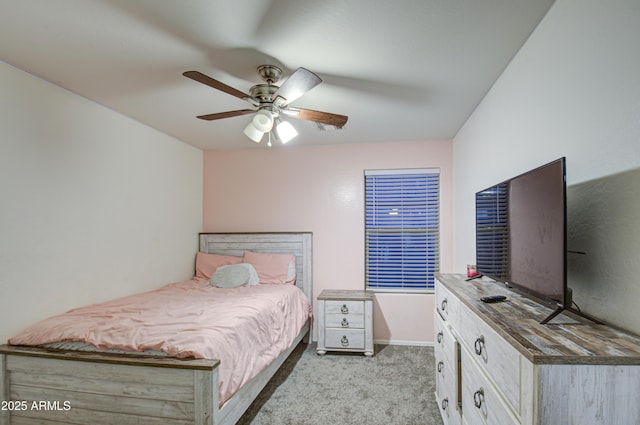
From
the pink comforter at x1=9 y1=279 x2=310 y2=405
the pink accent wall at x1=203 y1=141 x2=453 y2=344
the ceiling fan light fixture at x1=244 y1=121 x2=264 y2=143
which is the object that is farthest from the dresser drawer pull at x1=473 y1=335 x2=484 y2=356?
the pink accent wall at x1=203 y1=141 x2=453 y2=344

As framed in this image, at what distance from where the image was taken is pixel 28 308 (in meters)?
2.16

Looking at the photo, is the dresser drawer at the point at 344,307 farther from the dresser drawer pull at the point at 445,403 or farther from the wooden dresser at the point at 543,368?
the wooden dresser at the point at 543,368

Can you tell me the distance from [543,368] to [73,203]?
3055 mm

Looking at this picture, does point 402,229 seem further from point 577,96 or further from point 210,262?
point 577,96

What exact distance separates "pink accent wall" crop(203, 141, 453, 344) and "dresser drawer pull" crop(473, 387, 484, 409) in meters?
2.43

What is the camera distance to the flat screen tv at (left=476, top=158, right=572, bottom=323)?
45.5 inches

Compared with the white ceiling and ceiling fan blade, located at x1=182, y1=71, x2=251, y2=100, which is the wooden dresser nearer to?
the white ceiling

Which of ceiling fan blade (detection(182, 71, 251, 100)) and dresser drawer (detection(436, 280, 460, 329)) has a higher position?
ceiling fan blade (detection(182, 71, 251, 100))

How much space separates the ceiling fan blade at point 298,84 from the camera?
5.82 ft

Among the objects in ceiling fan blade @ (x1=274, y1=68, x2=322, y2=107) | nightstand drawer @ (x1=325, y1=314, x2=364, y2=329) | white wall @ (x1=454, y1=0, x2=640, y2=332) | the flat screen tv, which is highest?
ceiling fan blade @ (x1=274, y1=68, x2=322, y2=107)

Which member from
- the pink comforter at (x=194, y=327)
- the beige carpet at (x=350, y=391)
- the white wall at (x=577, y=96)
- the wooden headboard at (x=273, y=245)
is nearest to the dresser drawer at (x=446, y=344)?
the beige carpet at (x=350, y=391)

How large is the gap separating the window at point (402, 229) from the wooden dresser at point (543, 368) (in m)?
2.32

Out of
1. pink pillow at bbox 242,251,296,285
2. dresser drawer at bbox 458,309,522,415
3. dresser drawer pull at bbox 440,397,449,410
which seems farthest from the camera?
pink pillow at bbox 242,251,296,285

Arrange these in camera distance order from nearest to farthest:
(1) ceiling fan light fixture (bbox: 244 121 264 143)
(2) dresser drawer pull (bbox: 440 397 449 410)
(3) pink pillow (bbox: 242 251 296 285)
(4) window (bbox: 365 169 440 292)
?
(2) dresser drawer pull (bbox: 440 397 449 410) → (1) ceiling fan light fixture (bbox: 244 121 264 143) → (3) pink pillow (bbox: 242 251 296 285) → (4) window (bbox: 365 169 440 292)
